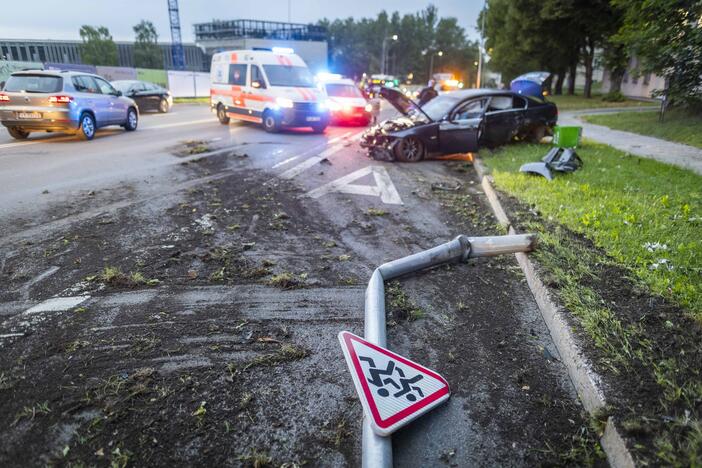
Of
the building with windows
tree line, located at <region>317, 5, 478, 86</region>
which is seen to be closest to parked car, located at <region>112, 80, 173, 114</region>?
the building with windows

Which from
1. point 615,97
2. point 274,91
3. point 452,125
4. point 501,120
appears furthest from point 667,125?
point 615,97

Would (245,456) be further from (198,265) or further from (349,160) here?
(349,160)

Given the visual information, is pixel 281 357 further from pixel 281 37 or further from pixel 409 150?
pixel 281 37

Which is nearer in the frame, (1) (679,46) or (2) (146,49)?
(1) (679,46)

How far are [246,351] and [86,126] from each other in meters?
11.7

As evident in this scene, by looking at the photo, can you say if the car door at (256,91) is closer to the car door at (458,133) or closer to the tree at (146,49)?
the car door at (458,133)

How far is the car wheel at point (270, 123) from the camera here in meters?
14.6

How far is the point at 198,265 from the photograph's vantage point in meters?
4.48

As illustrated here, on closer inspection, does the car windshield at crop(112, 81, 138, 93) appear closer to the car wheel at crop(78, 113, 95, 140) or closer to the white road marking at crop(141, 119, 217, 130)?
the white road marking at crop(141, 119, 217, 130)

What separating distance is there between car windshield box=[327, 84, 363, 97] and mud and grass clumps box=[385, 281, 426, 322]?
14658 mm

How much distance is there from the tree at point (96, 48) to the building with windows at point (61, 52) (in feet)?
7.95

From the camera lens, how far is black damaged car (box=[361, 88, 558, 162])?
10.4 m

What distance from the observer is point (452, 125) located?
34.2 feet

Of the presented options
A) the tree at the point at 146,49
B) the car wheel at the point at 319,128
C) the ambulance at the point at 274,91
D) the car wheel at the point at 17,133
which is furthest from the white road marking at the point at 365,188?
the tree at the point at 146,49
